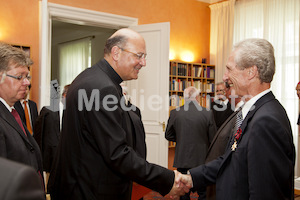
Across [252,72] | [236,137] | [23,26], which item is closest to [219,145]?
[236,137]

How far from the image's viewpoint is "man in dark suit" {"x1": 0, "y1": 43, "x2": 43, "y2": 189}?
191cm

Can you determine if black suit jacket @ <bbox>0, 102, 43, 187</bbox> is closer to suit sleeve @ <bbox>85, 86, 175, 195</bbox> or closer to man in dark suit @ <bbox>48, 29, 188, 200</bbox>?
man in dark suit @ <bbox>48, 29, 188, 200</bbox>

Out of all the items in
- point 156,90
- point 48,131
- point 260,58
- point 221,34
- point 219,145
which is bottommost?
point 48,131

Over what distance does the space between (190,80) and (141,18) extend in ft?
6.70

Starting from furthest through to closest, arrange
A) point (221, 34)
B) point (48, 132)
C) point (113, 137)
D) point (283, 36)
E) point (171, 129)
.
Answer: point (221, 34), point (283, 36), point (171, 129), point (48, 132), point (113, 137)

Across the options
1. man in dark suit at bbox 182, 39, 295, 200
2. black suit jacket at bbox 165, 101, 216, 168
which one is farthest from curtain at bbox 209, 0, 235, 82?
man in dark suit at bbox 182, 39, 295, 200

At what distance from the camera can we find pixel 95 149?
207 centimetres

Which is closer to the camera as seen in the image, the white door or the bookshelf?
the white door

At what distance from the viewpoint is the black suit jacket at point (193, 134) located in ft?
17.1

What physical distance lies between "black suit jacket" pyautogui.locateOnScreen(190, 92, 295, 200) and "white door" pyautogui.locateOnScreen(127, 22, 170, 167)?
464 centimetres

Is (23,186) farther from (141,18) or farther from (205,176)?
(141,18)

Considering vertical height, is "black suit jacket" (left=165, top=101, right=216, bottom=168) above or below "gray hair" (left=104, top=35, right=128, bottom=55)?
below

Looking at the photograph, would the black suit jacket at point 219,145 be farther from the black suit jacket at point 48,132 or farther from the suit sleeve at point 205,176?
the black suit jacket at point 48,132

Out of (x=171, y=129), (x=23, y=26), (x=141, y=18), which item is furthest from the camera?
(x=141, y=18)
